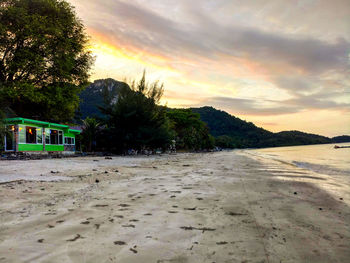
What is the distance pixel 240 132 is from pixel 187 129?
84840 mm

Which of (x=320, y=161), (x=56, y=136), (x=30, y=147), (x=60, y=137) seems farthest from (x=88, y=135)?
(x=320, y=161)

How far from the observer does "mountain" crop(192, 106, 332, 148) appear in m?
125

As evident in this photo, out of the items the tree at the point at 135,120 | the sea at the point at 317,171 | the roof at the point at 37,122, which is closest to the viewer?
the sea at the point at 317,171

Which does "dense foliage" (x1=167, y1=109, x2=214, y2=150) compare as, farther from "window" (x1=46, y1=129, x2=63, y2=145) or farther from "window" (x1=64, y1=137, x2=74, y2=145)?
"window" (x1=46, y1=129, x2=63, y2=145)

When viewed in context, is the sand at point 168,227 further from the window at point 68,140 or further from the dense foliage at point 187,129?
the dense foliage at point 187,129

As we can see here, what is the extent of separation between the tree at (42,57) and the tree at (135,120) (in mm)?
6025

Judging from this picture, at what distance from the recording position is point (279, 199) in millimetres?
3807

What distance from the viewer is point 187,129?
57.2 metres

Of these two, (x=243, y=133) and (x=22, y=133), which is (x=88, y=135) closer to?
(x=22, y=133)

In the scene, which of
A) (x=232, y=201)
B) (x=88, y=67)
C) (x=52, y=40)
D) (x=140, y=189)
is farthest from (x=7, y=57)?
(x=232, y=201)

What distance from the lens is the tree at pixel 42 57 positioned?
20.5 meters

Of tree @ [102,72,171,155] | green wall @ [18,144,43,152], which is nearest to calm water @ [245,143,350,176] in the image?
tree @ [102,72,171,155]

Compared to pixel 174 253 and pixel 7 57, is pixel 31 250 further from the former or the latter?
pixel 7 57

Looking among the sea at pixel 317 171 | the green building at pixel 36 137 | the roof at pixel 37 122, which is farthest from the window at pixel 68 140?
the sea at pixel 317 171
